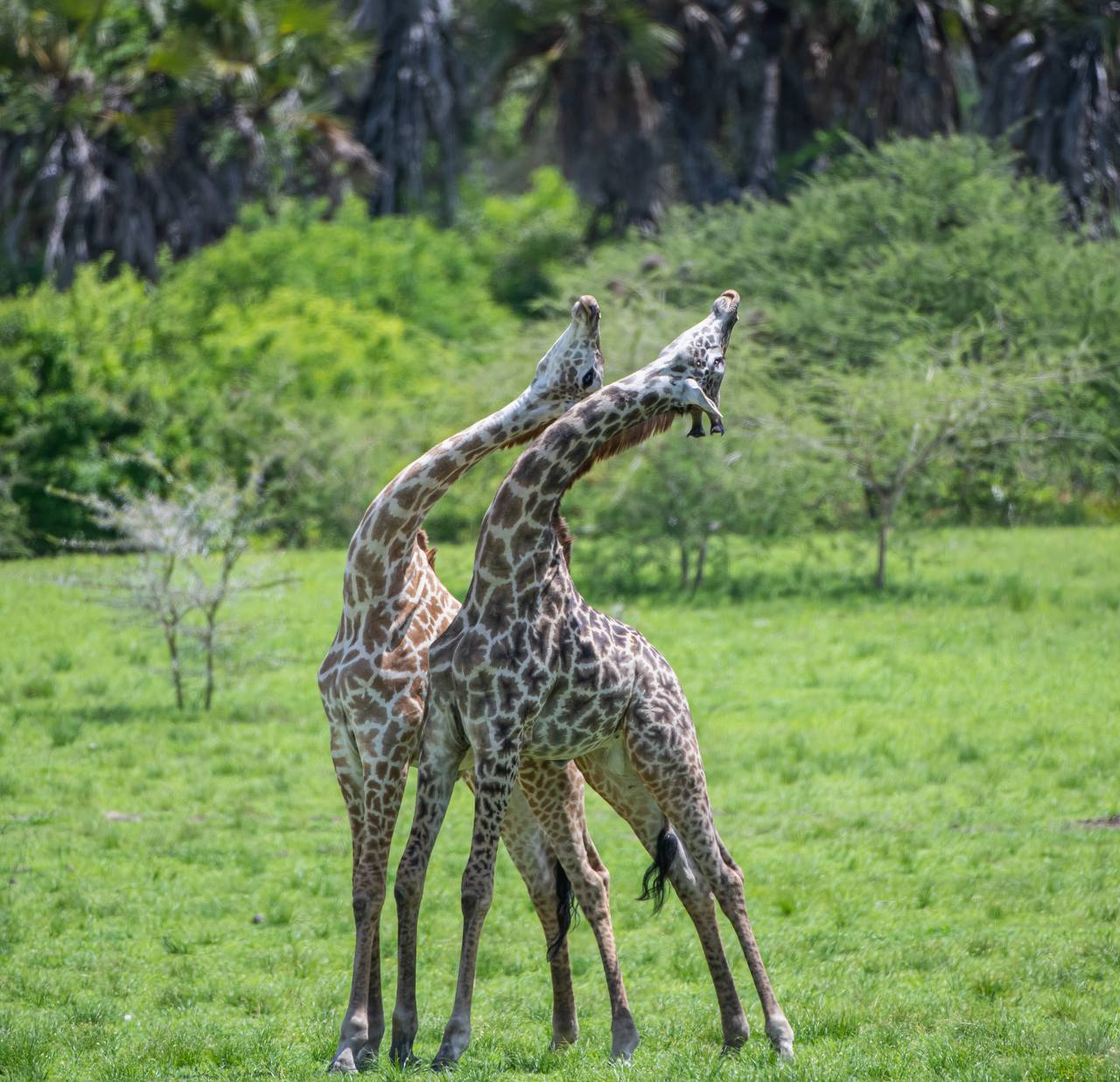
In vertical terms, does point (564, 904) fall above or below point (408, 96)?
below

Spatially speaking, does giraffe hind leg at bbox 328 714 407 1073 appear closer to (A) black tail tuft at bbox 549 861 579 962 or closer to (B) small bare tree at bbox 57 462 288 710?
(A) black tail tuft at bbox 549 861 579 962

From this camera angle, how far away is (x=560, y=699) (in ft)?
17.9

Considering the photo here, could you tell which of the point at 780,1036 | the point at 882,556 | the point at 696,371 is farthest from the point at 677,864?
the point at 882,556

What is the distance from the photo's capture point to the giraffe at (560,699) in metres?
5.32

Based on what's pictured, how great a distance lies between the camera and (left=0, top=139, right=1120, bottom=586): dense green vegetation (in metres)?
18.6

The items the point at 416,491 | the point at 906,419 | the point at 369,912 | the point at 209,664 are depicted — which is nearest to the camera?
the point at 369,912

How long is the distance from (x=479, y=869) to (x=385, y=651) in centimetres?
92

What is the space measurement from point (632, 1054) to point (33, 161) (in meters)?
29.0

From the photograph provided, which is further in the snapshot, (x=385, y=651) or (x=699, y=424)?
(x=385, y=651)

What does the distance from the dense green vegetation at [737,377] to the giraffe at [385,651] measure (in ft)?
40.6

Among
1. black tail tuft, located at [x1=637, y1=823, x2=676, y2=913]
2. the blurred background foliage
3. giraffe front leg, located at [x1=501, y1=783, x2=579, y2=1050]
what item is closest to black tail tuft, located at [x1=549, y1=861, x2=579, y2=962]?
giraffe front leg, located at [x1=501, y1=783, x2=579, y2=1050]

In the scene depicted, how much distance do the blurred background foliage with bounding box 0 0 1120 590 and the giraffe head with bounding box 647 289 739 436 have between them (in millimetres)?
11813

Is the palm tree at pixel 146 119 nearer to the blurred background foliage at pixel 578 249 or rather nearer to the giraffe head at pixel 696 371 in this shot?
the blurred background foliage at pixel 578 249

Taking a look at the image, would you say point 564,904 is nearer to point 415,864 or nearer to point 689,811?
point 689,811
